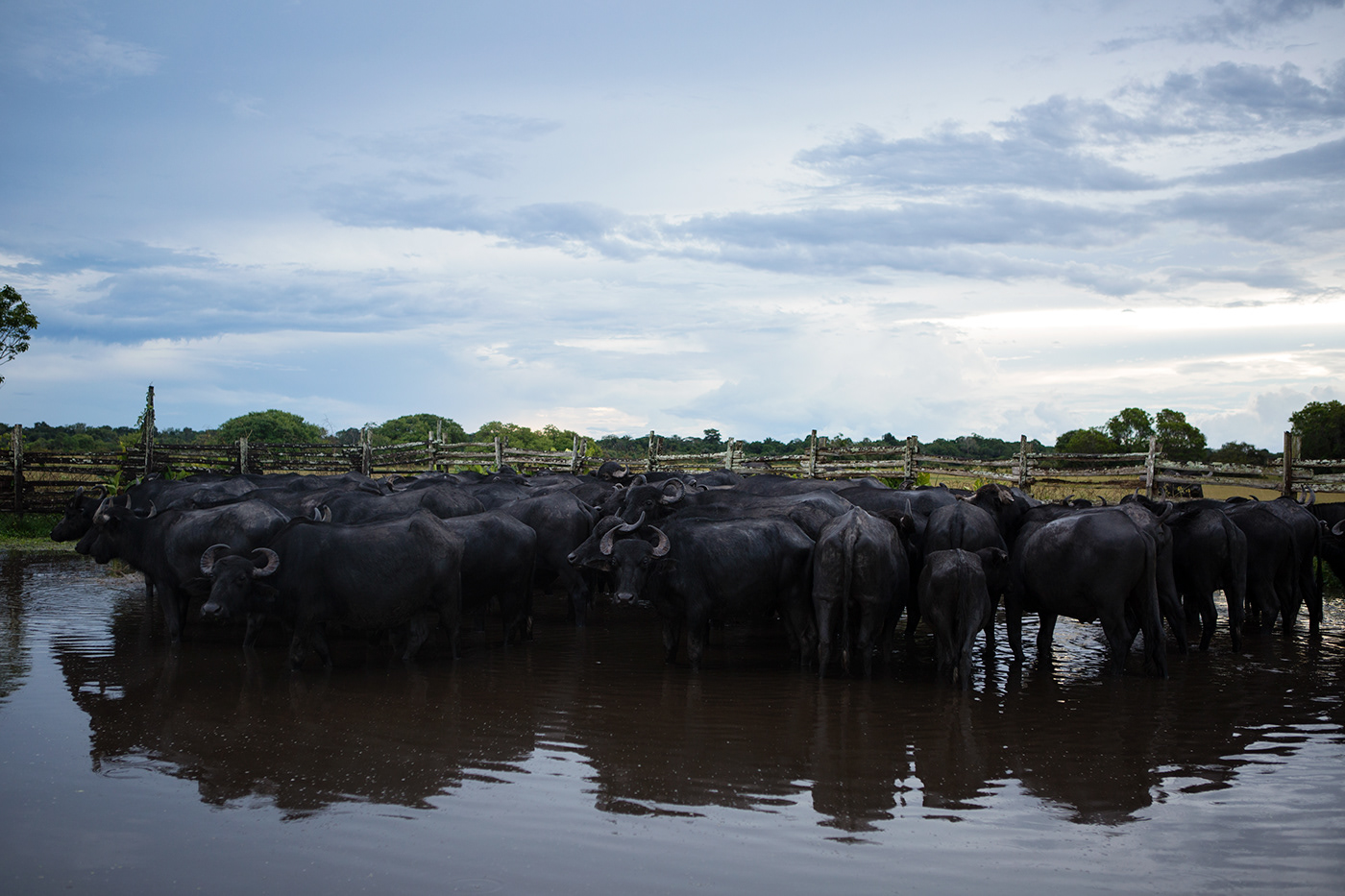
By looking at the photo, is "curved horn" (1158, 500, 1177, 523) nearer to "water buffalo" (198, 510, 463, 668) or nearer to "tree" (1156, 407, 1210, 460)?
"water buffalo" (198, 510, 463, 668)

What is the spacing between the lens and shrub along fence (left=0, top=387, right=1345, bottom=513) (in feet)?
74.5

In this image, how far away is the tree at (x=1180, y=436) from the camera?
4409 centimetres

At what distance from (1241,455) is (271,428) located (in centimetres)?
5256

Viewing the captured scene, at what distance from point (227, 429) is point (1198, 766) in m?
56.5

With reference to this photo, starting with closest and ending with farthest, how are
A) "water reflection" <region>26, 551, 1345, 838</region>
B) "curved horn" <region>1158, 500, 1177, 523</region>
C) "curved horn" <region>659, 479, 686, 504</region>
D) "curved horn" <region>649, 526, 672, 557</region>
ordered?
"water reflection" <region>26, 551, 1345, 838</region>, "curved horn" <region>649, 526, 672, 557</region>, "curved horn" <region>1158, 500, 1177, 523</region>, "curved horn" <region>659, 479, 686, 504</region>

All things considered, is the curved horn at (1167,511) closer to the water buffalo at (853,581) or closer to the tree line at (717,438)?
the water buffalo at (853,581)

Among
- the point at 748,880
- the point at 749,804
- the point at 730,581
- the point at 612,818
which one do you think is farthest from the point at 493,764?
the point at 730,581

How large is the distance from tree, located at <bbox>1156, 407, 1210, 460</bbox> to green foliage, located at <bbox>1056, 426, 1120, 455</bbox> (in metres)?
2.32

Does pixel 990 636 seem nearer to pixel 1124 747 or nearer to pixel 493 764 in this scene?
pixel 1124 747

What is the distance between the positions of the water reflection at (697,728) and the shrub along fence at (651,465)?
14113 mm

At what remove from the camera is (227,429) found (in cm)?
5434

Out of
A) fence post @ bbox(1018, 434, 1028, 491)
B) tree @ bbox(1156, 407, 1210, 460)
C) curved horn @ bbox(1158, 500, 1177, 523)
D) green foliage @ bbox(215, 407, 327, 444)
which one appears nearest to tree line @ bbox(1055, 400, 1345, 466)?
tree @ bbox(1156, 407, 1210, 460)

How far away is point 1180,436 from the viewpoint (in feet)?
148

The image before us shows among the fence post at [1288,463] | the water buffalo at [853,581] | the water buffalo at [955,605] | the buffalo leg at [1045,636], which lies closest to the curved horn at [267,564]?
the water buffalo at [853,581]
